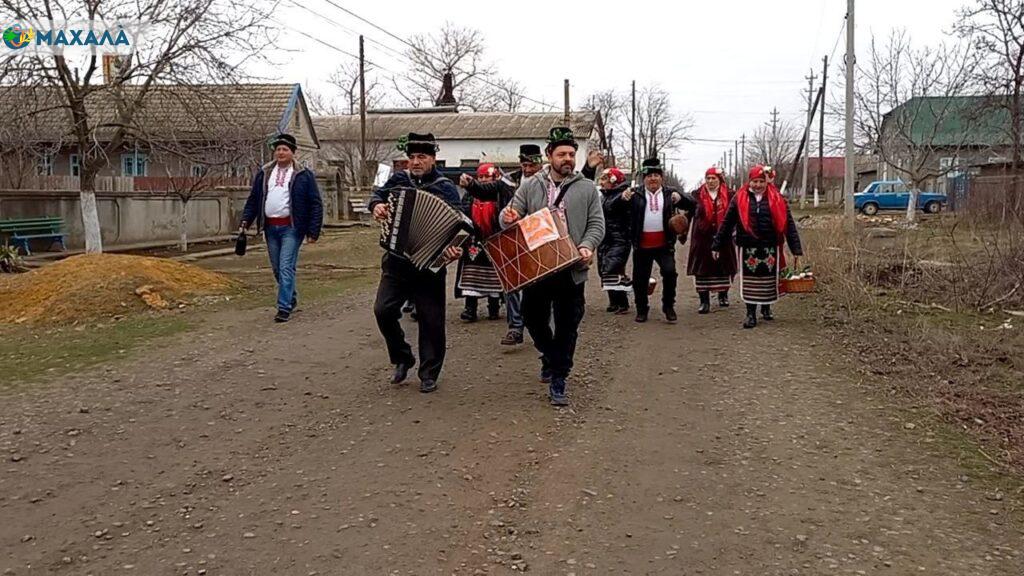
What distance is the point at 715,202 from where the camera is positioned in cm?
1104

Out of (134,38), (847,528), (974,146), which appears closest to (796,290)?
(847,528)

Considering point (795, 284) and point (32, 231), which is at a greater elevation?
point (32, 231)

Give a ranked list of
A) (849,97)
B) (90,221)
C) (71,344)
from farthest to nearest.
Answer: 1. (849,97)
2. (90,221)
3. (71,344)

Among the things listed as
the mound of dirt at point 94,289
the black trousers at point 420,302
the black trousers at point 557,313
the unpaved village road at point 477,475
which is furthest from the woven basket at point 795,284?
the mound of dirt at point 94,289

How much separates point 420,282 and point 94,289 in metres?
5.67

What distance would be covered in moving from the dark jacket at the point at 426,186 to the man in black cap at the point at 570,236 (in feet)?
1.33

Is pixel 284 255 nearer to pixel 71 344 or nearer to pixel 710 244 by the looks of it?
pixel 71 344

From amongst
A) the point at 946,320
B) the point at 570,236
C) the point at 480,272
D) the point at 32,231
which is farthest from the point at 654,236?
the point at 32,231

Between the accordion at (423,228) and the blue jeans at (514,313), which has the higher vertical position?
the accordion at (423,228)

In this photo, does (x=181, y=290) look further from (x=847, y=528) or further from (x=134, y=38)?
(x=847, y=528)

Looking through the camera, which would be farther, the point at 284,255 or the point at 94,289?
the point at 94,289

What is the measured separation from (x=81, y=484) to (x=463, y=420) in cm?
224

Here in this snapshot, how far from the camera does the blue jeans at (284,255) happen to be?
955 cm

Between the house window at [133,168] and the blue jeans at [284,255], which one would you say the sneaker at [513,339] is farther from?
the house window at [133,168]
